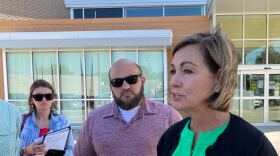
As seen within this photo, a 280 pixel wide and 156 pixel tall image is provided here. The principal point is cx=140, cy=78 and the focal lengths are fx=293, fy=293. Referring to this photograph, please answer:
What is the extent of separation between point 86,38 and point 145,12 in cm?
774

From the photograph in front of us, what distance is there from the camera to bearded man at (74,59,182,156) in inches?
81.0

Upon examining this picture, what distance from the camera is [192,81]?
4.05ft

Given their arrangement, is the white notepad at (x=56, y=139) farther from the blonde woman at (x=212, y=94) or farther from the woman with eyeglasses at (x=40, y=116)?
the blonde woman at (x=212, y=94)

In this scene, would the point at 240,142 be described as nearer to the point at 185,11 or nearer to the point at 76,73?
the point at 76,73

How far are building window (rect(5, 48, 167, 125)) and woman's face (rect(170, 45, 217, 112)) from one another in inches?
387

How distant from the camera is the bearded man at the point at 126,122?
2059 mm

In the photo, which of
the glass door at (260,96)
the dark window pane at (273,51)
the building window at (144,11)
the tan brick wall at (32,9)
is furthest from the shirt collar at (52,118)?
the building window at (144,11)

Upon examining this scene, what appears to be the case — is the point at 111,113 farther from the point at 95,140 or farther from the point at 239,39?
the point at 239,39

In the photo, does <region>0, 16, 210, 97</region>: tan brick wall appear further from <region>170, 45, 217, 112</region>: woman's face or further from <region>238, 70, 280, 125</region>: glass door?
<region>170, 45, 217, 112</region>: woman's face

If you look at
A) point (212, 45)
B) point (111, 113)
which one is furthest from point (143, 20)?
point (212, 45)

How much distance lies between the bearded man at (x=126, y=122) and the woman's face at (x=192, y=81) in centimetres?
85

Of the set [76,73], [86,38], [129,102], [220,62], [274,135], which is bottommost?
[274,135]

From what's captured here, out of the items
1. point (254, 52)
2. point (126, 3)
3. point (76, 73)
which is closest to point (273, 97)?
point (254, 52)

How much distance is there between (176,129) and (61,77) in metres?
10.3
